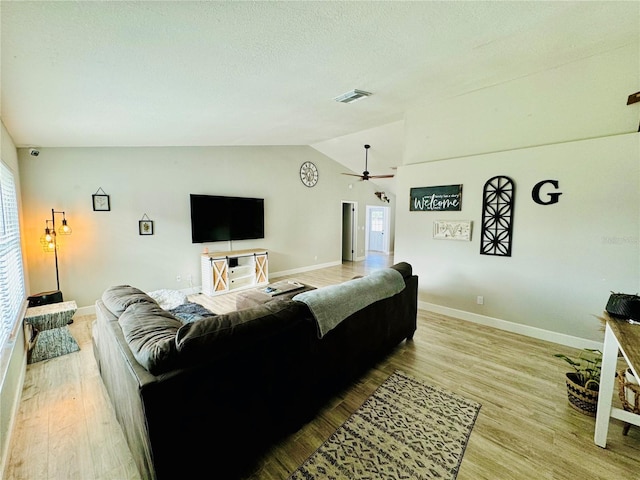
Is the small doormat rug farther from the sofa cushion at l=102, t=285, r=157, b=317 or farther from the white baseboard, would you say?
the white baseboard

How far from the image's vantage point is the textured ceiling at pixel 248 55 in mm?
1412

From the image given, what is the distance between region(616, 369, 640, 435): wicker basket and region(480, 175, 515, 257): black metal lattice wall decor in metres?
1.78

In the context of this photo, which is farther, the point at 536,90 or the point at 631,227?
the point at 536,90

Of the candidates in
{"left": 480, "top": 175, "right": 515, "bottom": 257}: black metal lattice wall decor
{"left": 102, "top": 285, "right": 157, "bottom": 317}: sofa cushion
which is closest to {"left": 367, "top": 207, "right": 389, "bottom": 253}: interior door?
{"left": 480, "top": 175, "right": 515, "bottom": 257}: black metal lattice wall decor

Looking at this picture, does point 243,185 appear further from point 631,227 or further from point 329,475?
point 631,227

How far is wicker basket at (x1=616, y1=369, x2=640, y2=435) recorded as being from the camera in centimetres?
170

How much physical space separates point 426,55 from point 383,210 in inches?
318

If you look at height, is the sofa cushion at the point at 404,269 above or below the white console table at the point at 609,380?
above

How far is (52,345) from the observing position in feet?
9.86

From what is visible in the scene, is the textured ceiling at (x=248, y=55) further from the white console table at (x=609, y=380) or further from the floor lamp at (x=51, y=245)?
the white console table at (x=609, y=380)

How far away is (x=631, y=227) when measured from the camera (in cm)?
266

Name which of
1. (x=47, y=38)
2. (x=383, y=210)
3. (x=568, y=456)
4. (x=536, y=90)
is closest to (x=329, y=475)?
(x=568, y=456)

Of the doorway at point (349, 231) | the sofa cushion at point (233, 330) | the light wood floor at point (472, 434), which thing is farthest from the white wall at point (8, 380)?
A: the doorway at point (349, 231)

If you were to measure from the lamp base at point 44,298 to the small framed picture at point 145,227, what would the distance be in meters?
1.32
